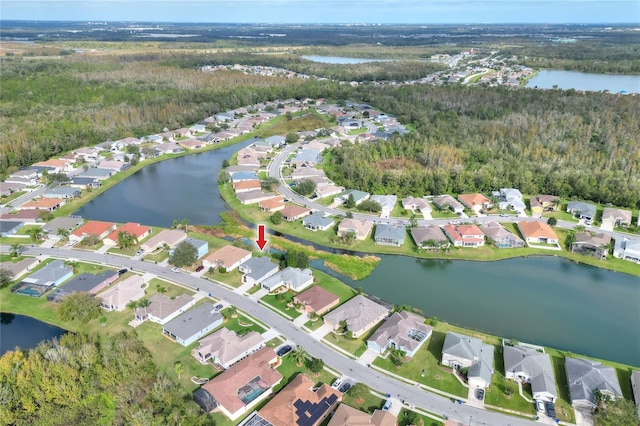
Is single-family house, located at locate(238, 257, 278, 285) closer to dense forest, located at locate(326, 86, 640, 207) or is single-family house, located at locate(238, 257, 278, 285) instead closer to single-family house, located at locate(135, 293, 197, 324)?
single-family house, located at locate(135, 293, 197, 324)

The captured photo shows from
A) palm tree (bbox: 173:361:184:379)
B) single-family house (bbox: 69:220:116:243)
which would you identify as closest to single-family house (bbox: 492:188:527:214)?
palm tree (bbox: 173:361:184:379)

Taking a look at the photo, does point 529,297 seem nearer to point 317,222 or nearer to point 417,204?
point 417,204

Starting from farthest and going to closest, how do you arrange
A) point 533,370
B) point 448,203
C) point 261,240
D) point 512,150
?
point 512,150 → point 448,203 → point 261,240 → point 533,370

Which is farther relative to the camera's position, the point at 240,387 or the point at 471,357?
the point at 471,357

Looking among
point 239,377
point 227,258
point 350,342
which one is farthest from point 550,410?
point 227,258

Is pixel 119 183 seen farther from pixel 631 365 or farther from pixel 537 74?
pixel 537 74

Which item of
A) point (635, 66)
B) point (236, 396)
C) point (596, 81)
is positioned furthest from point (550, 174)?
point (635, 66)
